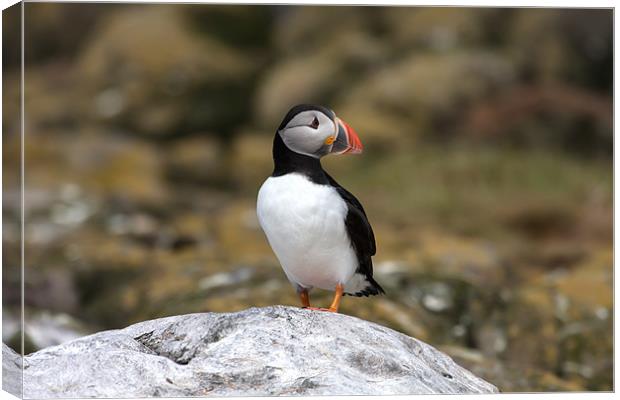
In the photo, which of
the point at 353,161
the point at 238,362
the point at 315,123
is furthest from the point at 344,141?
the point at 353,161

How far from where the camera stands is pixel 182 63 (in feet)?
51.4

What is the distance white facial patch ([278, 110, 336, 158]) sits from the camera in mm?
5406

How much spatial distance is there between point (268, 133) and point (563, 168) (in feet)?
12.8

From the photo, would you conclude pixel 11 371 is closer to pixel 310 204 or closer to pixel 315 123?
pixel 310 204

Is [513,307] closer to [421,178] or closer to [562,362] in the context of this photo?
[562,362]

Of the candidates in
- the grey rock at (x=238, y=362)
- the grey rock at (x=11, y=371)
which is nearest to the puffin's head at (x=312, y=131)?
the grey rock at (x=238, y=362)

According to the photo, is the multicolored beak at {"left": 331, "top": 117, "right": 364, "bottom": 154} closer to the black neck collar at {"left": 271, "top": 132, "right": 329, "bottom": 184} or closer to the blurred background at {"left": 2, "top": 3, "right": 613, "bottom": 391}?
the black neck collar at {"left": 271, "top": 132, "right": 329, "bottom": 184}

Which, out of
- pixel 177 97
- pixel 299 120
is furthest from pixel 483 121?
pixel 299 120

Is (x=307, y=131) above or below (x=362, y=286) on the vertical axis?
above

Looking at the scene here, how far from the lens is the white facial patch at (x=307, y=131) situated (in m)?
5.41

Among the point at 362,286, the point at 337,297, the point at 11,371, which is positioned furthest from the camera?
the point at 362,286

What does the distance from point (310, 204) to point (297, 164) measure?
0.22m

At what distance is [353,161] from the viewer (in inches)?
556

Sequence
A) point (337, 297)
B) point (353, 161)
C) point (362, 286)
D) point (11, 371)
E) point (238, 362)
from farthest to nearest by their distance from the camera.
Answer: point (353, 161), point (362, 286), point (11, 371), point (337, 297), point (238, 362)
